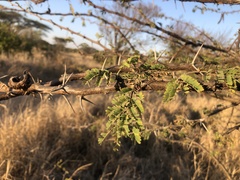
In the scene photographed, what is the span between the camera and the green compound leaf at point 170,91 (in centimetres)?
51

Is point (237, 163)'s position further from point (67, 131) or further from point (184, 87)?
point (184, 87)

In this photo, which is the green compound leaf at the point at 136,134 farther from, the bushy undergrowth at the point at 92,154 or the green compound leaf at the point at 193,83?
the bushy undergrowth at the point at 92,154

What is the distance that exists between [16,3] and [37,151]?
134 centimetres

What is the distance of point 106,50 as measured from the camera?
161cm

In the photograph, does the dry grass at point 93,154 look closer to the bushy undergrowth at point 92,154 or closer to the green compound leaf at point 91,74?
the bushy undergrowth at point 92,154

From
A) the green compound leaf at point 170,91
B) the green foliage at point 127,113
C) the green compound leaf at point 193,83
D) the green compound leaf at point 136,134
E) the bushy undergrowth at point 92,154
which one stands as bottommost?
the bushy undergrowth at point 92,154

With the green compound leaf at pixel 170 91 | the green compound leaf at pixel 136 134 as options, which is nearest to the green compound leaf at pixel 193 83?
the green compound leaf at pixel 170 91

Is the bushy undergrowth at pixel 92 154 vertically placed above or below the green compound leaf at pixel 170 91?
below

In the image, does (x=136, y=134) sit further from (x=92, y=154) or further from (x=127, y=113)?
(x=92, y=154)

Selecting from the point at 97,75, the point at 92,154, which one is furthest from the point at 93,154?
the point at 97,75

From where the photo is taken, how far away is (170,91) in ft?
1.69

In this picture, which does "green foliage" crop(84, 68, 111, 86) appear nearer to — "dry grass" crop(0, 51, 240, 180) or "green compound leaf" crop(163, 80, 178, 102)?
"green compound leaf" crop(163, 80, 178, 102)

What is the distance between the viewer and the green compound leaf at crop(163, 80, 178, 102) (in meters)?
0.51

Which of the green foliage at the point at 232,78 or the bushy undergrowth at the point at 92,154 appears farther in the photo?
the bushy undergrowth at the point at 92,154
